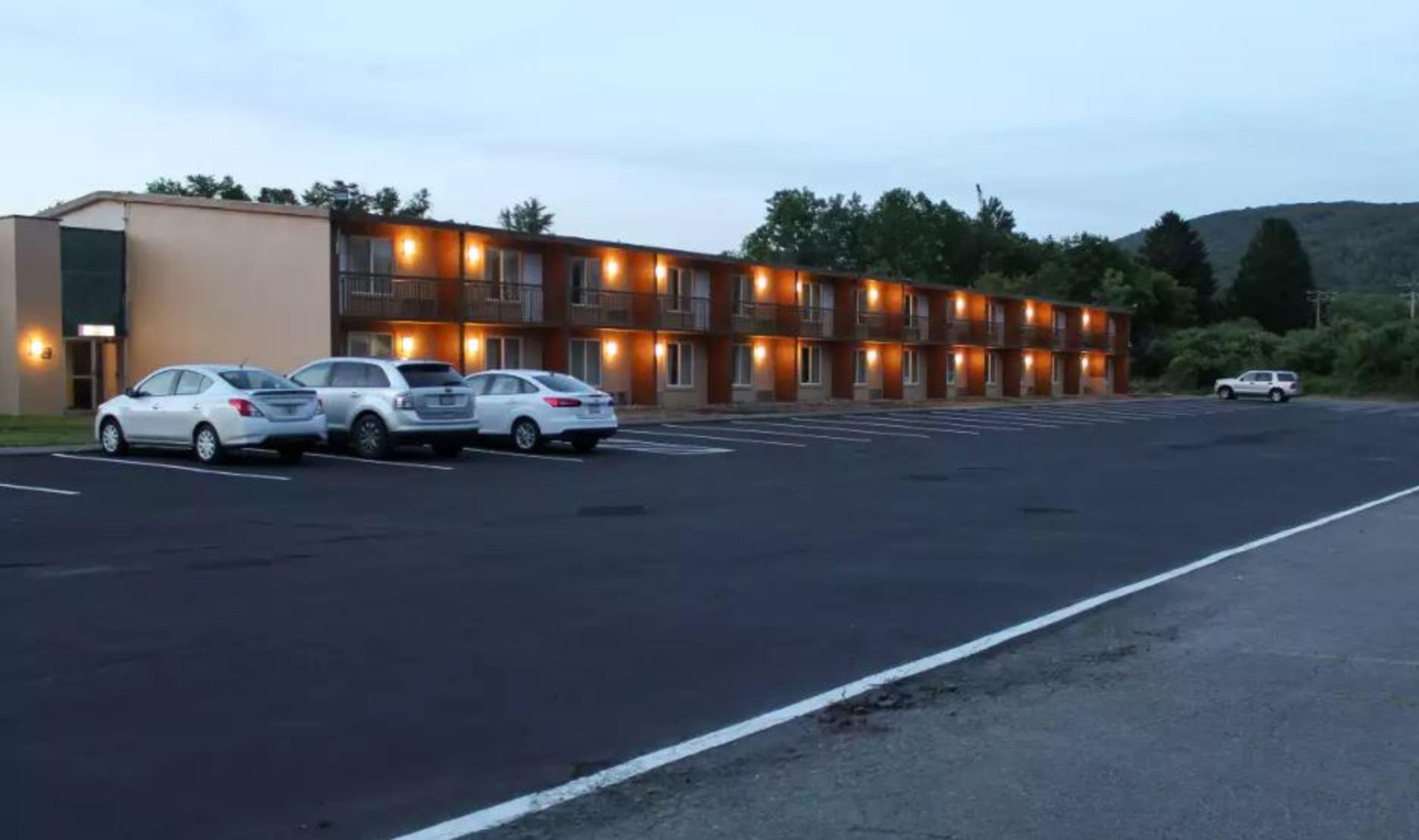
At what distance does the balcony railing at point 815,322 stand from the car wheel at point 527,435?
27.7 meters

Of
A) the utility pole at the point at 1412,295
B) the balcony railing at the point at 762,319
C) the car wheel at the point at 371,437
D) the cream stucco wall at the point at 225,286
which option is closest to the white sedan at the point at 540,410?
the car wheel at the point at 371,437

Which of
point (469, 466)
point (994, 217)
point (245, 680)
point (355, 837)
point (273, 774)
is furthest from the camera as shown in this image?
point (994, 217)

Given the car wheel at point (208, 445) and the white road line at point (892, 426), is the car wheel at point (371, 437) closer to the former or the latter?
the car wheel at point (208, 445)

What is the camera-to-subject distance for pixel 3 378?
33094 millimetres

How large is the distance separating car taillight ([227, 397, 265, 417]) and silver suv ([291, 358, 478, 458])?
2.45 metres

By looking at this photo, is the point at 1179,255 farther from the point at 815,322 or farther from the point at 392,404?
the point at 392,404

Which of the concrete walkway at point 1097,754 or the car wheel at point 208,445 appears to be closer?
the concrete walkway at point 1097,754

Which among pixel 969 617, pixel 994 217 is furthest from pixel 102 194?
pixel 994 217

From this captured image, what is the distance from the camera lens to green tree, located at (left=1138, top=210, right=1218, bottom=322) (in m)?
121

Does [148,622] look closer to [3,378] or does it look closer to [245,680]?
[245,680]

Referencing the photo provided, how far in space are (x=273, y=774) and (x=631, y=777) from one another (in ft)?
5.08

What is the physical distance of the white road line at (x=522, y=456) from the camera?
23844 mm

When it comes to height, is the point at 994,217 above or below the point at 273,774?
above

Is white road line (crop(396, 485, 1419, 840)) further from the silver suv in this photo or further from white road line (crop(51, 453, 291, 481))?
the silver suv
